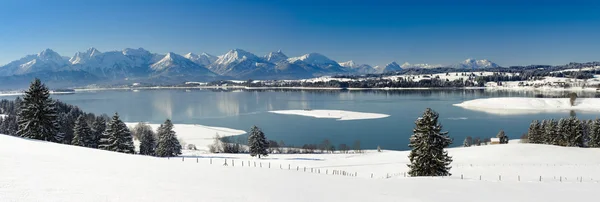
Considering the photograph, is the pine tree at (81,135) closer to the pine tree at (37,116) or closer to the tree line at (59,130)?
the tree line at (59,130)

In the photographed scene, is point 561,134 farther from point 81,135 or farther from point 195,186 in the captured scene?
point 81,135

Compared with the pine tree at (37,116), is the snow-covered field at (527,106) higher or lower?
lower

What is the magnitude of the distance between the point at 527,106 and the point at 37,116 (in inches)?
4193

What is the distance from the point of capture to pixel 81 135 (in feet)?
127

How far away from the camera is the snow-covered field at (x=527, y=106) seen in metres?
A: 94.4

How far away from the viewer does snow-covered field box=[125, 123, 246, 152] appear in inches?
2200

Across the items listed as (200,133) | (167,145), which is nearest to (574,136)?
(167,145)

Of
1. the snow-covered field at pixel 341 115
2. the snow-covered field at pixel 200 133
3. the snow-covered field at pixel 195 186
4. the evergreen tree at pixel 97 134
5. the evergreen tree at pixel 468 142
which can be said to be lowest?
the evergreen tree at pixel 468 142

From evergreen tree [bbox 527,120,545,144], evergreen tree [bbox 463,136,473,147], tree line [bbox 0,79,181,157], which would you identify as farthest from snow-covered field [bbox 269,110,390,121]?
tree line [bbox 0,79,181,157]

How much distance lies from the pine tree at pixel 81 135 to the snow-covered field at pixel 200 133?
15261 mm

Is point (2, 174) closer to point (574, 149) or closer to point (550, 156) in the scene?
point (550, 156)

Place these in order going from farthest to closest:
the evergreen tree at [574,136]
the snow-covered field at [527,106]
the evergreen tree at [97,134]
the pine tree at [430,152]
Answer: the snow-covered field at [527,106] → the evergreen tree at [574,136] → the evergreen tree at [97,134] → the pine tree at [430,152]

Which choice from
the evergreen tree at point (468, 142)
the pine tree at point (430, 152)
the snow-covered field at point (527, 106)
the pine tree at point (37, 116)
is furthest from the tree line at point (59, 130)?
the snow-covered field at point (527, 106)

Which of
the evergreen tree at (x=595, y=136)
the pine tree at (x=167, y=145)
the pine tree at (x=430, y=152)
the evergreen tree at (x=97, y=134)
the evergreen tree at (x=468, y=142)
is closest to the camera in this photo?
the pine tree at (x=430, y=152)
